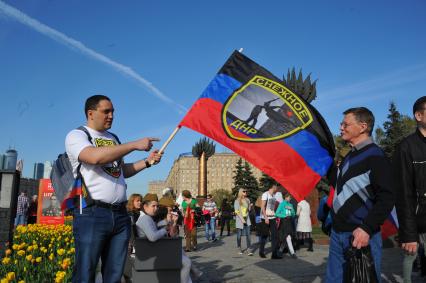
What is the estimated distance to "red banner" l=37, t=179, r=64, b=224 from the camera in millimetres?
15898

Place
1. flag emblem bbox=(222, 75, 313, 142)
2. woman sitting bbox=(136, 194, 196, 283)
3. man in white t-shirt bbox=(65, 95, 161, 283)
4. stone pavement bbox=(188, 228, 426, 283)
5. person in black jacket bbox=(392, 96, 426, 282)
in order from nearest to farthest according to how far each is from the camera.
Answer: man in white t-shirt bbox=(65, 95, 161, 283), person in black jacket bbox=(392, 96, 426, 282), flag emblem bbox=(222, 75, 313, 142), woman sitting bbox=(136, 194, 196, 283), stone pavement bbox=(188, 228, 426, 283)

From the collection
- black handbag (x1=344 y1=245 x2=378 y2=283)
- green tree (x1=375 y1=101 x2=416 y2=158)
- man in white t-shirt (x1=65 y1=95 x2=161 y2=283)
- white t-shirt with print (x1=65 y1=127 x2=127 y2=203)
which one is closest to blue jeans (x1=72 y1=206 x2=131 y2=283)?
man in white t-shirt (x1=65 y1=95 x2=161 y2=283)

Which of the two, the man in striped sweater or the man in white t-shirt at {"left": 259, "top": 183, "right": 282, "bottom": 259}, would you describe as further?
the man in white t-shirt at {"left": 259, "top": 183, "right": 282, "bottom": 259}

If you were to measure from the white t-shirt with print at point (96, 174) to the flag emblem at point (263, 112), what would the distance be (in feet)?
7.64

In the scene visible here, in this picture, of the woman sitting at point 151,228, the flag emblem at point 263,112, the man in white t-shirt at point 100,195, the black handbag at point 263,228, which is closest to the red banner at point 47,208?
the black handbag at point 263,228

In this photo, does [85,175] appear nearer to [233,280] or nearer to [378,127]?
[233,280]

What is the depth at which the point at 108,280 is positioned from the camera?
126 inches

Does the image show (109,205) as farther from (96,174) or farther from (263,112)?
(263,112)

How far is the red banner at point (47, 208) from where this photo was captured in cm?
1590

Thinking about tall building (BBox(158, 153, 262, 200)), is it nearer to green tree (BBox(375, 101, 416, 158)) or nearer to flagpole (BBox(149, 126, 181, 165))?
green tree (BBox(375, 101, 416, 158))

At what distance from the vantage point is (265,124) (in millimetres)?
5250

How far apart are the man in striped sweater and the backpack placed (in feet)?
6.59

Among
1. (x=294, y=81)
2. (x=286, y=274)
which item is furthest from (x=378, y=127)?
(x=286, y=274)

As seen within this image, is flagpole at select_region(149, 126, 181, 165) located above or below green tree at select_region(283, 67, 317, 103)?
below
